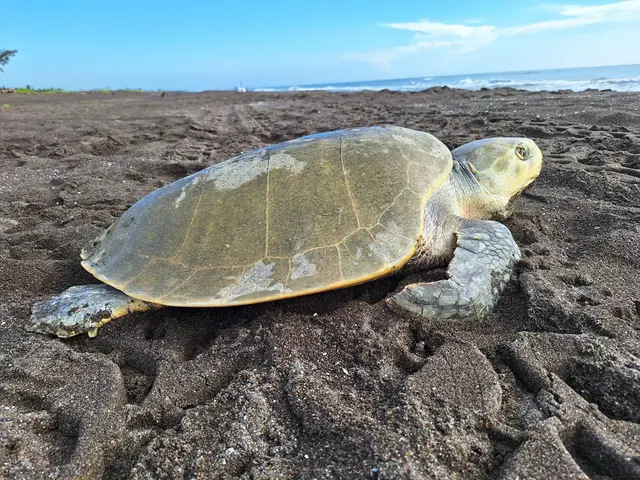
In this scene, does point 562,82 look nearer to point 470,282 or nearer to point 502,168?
point 502,168

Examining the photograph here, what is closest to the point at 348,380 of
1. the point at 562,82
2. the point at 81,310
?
the point at 81,310

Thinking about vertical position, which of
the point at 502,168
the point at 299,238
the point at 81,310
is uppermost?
the point at 502,168

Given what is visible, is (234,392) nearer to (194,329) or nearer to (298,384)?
(298,384)

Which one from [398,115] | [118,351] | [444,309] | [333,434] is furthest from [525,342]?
[398,115]

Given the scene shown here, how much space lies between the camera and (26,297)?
246cm

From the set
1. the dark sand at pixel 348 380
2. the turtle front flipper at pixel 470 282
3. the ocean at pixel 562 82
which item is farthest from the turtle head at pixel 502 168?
the ocean at pixel 562 82

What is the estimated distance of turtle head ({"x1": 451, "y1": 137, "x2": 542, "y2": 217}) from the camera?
2896 millimetres

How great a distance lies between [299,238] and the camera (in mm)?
2191

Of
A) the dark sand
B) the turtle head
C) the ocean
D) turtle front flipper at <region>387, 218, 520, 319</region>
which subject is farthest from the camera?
the ocean

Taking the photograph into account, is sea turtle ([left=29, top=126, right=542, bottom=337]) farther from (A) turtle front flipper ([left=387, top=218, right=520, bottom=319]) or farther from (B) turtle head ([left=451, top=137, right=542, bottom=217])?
(B) turtle head ([left=451, top=137, right=542, bottom=217])

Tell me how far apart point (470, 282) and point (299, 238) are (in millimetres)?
961

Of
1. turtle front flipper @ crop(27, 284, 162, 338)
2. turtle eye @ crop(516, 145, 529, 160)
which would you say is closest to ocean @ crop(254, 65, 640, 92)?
turtle eye @ crop(516, 145, 529, 160)

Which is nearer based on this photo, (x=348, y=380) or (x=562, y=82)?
(x=348, y=380)

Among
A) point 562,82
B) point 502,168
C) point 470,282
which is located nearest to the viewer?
point 470,282
